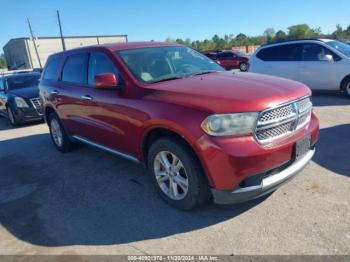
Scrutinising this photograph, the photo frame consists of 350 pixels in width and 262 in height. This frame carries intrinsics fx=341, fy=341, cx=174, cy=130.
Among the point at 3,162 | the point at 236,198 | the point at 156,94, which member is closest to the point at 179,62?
the point at 156,94

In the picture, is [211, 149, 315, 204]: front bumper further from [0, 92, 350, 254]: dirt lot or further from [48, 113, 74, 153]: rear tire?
[48, 113, 74, 153]: rear tire

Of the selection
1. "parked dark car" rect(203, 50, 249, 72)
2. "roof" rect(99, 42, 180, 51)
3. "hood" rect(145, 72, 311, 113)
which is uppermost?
"roof" rect(99, 42, 180, 51)

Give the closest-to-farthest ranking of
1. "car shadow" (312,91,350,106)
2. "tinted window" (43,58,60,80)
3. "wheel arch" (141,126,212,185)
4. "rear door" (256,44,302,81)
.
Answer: "wheel arch" (141,126,212,185), "tinted window" (43,58,60,80), "car shadow" (312,91,350,106), "rear door" (256,44,302,81)

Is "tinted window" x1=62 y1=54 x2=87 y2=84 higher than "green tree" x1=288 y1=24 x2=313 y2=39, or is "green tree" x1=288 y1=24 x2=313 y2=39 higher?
"tinted window" x1=62 y1=54 x2=87 y2=84

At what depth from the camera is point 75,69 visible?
5566 millimetres

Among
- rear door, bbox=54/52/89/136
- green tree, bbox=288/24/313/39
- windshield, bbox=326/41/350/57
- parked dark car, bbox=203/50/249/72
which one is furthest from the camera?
green tree, bbox=288/24/313/39

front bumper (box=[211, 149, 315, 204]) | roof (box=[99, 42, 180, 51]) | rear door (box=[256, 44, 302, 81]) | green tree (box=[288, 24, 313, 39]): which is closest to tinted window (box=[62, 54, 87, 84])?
roof (box=[99, 42, 180, 51])

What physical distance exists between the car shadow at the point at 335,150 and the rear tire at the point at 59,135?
432cm

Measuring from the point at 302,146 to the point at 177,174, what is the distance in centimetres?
136

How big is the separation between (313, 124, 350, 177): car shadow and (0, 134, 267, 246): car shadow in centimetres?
151

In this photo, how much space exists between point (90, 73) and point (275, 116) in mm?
2939

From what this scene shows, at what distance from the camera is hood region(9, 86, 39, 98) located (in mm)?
10234

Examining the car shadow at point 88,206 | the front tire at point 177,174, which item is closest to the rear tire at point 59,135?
the car shadow at point 88,206

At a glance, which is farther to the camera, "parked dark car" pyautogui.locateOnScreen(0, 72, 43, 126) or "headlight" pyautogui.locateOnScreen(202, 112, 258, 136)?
"parked dark car" pyautogui.locateOnScreen(0, 72, 43, 126)
